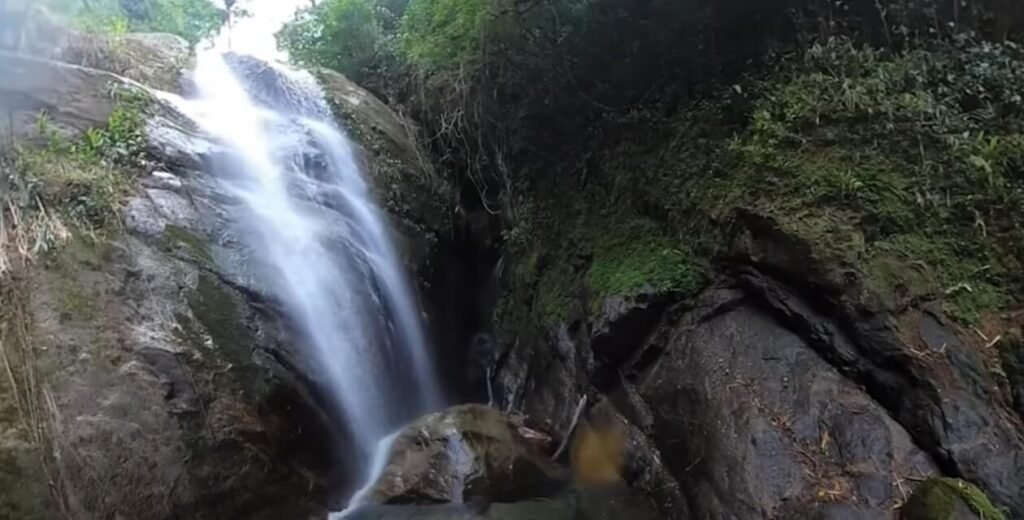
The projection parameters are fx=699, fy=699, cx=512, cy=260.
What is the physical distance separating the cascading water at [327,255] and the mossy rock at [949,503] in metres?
3.89

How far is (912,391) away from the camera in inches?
155

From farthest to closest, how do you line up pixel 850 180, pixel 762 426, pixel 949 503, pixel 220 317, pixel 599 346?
1. pixel 599 346
2. pixel 220 317
3. pixel 850 180
4. pixel 762 426
5. pixel 949 503

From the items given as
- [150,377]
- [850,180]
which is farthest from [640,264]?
[150,377]

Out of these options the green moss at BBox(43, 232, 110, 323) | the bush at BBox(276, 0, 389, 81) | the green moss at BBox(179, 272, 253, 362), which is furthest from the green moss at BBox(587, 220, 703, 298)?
the bush at BBox(276, 0, 389, 81)

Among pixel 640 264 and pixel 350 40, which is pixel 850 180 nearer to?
pixel 640 264

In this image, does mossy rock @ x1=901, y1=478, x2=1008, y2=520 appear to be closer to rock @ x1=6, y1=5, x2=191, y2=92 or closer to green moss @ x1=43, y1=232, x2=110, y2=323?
green moss @ x1=43, y1=232, x2=110, y2=323

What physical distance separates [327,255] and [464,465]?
8.29ft

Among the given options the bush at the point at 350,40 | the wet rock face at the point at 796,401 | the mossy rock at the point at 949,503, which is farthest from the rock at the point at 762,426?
the bush at the point at 350,40

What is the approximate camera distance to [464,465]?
207 inches

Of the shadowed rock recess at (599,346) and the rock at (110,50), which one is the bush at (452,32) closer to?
the shadowed rock recess at (599,346)

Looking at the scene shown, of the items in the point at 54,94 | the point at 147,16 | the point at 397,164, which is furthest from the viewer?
the point at 147,16

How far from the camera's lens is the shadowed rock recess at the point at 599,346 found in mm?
3807

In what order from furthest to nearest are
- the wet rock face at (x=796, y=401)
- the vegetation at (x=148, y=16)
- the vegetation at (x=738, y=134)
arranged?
the vegetation at (x=148, y=16), the vegetation at (x=738, y=134), the wet rock face at (x=796, y=401)

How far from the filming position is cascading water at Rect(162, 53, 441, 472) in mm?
5902
